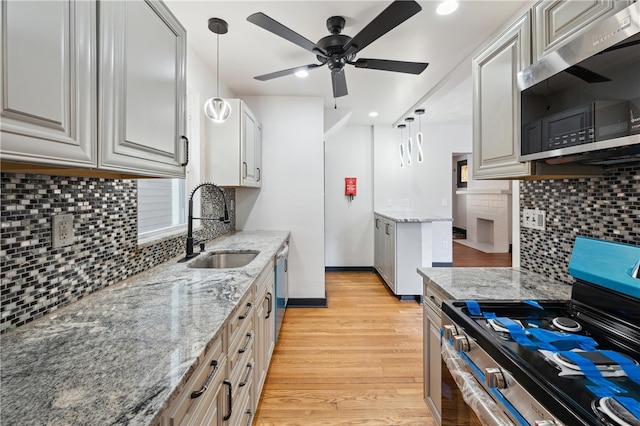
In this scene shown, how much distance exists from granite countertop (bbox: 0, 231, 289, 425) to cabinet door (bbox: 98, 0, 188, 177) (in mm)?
516

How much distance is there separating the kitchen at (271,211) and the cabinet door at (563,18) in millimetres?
608

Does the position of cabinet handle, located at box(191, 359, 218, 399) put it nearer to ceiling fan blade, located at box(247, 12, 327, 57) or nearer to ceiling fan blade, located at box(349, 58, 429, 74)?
ceiling fan blade, located at box(247, 12, 327, 57)

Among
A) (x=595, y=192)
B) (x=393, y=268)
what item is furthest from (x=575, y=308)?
(x=393, y=268)

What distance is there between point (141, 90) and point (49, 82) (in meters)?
0.39

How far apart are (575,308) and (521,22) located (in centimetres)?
127

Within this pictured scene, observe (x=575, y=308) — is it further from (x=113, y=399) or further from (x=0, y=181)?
(x=0, y=181)

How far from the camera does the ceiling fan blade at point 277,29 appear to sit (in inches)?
61.7

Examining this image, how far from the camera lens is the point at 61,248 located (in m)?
1.09

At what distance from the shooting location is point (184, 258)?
1935 mm

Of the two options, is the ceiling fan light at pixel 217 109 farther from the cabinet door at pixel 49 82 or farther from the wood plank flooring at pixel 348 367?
the wood plank flooring at pixel 348 367

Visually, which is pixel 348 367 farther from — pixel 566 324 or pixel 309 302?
pixel 566 324

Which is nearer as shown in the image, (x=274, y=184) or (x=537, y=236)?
(x=537, y=236)

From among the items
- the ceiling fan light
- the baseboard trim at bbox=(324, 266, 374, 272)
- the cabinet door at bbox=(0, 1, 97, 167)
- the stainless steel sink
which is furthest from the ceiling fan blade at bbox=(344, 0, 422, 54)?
the baseboard trim at bbox=(324, 266, 374, 272)

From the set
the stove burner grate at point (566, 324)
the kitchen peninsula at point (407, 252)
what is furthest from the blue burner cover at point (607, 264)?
the kitchen peninsula at point (407, 252)
